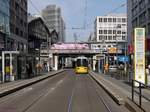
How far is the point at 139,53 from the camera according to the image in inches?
1105

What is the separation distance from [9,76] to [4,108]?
77.5 ft

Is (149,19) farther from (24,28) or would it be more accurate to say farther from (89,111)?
(89,111)

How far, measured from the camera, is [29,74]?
51.4m

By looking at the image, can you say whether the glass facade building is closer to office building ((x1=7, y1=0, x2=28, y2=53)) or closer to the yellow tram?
office building ((x1=7, y1=0, x2=28, y2=53))

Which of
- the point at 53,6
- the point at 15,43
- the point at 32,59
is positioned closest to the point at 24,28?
the point at 53,6

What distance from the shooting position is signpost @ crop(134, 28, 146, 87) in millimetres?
28000

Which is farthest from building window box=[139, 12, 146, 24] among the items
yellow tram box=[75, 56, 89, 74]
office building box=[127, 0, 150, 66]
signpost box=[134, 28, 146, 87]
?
signpost box=[134, 28, 146, 87]

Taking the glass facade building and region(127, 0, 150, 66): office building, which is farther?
region(127, 0, 150, 66): office building

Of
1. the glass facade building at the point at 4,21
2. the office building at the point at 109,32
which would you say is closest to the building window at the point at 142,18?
the office building at the point at 109,32

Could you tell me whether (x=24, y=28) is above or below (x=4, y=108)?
above

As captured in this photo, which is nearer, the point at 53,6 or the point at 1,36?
the point at 1,36

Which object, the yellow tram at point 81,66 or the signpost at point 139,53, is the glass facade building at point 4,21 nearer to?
the yellow tram at point 81,66

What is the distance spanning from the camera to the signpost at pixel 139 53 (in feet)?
91.9

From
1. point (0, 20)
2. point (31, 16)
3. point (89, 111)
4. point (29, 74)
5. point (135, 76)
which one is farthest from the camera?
point (31, 16)
